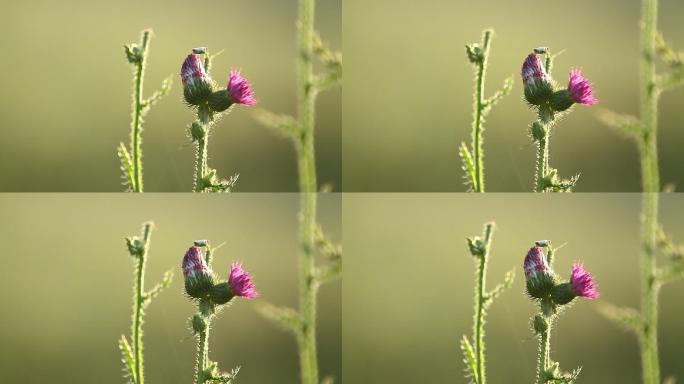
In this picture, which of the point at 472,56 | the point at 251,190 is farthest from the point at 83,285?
the point at 472,56

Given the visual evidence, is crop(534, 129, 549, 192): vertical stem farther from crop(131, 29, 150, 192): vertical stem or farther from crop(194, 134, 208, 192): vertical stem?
crop(131, 29, 150, 192): vertical stem

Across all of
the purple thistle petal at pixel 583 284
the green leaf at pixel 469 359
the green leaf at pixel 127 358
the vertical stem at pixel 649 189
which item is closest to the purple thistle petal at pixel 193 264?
the green leaf at pixel 127 358

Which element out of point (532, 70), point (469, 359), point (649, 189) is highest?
point (532, 70)

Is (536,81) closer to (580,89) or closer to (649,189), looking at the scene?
(580,89)

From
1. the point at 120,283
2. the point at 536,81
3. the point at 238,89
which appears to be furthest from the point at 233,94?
the point at 536,81

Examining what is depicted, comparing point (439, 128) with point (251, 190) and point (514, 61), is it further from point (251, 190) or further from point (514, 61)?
point (251, 190)

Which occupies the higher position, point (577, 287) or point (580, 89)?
point (580, 89)
